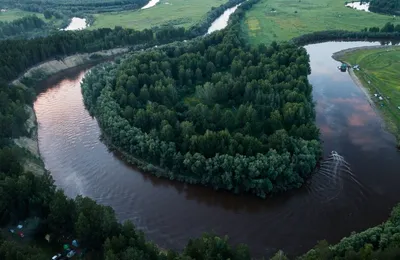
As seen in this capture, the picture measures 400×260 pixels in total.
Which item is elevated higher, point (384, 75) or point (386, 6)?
point (386, 6)

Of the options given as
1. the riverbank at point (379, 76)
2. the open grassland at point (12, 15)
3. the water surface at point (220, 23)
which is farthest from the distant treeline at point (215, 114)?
the open grassland at point (12, 15)

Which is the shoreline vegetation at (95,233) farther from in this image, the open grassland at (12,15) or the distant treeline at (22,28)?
the open grassland at (12,15)

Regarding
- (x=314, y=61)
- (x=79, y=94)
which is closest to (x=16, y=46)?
(x=79, y=94)

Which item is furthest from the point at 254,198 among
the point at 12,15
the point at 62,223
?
the point at 12,15

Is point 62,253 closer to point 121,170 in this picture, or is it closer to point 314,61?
point 121,170

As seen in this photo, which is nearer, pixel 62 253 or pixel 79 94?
pixel 62 253

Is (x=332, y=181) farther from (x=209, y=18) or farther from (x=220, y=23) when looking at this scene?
(x=220, y=23)

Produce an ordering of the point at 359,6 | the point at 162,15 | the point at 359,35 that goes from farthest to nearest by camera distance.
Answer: the point at 359,6 → the point at 162,15 → the point at 359,35
